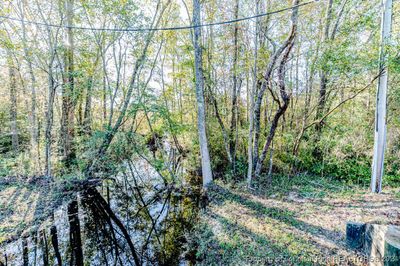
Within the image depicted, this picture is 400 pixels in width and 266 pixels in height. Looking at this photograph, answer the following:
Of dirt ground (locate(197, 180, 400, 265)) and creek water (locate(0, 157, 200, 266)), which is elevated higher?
dirt ground (locate(197, 180, 400, 265))

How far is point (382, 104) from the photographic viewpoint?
4.44 metres

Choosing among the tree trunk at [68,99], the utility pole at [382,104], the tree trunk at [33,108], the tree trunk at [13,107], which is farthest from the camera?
the tree trunk at [13,107]

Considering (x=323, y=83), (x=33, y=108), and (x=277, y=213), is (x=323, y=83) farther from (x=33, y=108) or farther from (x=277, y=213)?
(x=33, y=108)

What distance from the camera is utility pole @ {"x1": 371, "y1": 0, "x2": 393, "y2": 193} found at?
4125 millimetres

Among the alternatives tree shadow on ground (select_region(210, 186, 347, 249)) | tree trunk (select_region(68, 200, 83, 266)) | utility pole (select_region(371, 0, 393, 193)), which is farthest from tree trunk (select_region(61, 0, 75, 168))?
utility pole (select_region(371, 0, 393, 193))

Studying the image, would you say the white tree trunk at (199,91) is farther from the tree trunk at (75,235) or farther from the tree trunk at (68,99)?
the tree trunk at (68,99)

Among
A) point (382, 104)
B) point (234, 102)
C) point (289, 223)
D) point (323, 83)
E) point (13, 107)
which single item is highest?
point (323, 83)

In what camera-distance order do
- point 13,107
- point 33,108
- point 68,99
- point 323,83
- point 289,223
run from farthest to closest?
point 13,107, point 33,108, point 68,99, point 323,83, point 289,223

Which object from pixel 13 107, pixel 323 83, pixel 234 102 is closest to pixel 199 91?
pixel 234 102

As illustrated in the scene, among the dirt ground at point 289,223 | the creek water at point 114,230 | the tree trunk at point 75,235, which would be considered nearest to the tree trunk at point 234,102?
the creek water at point 114,230

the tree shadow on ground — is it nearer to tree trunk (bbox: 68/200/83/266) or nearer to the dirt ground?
the dirt ground

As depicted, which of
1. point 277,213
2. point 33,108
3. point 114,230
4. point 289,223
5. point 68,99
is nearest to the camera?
point 289,223

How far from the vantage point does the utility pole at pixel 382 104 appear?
4.12 m

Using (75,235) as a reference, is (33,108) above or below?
above
